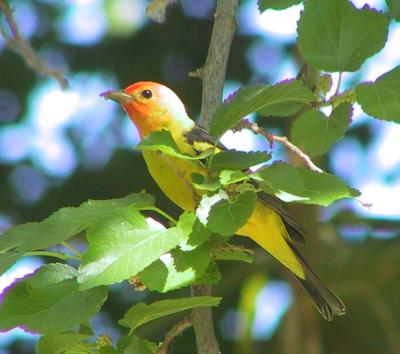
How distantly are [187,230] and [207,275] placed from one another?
0.74 ft

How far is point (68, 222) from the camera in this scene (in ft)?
9.30

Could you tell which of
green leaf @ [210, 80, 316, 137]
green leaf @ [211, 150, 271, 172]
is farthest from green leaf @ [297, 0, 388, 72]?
green leaf @ [211, 150, 271, 172]

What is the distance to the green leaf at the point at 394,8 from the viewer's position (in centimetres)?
339

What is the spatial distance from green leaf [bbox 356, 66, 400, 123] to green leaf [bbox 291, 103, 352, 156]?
202 millimetres

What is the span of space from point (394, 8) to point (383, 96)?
1.29 ft

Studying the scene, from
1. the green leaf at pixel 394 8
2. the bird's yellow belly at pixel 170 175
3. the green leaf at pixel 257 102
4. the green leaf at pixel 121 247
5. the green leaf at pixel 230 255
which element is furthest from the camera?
the bird's yellow belly at pixel 170 175

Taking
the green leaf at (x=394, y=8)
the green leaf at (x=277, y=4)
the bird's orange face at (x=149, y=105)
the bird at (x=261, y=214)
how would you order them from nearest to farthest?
the green leaf at (x=394, y=8)
the green leaf at (x=277, y=4)
the bird at (x=261, y=214)
the bird's orange face at (x=149, y=105)

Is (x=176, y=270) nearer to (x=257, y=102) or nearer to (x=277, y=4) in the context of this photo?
(x=257, y=102)

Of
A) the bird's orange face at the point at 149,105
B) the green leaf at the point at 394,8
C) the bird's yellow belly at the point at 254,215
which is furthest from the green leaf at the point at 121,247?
the bird's orange face at the point at 149,105

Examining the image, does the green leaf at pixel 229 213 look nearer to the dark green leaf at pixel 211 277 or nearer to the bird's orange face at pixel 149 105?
the dark green leaf at pixel 211 277

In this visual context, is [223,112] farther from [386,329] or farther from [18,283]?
[386,329]

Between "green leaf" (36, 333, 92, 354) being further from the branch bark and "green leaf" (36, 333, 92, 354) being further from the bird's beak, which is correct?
the bird's beak

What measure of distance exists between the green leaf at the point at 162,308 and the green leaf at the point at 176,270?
51mm

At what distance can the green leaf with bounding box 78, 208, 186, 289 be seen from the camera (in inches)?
103
